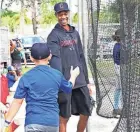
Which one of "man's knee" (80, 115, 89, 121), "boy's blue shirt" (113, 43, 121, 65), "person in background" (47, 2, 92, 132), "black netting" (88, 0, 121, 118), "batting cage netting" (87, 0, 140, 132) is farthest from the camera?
"black netting" (88, 0, 121, 118)

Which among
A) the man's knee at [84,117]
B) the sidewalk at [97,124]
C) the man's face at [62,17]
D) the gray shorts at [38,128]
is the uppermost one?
the man's face at [62,17]

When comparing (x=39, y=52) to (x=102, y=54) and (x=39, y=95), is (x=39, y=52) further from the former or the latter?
(x=102, y=54)

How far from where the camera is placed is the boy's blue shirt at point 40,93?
13.2ft

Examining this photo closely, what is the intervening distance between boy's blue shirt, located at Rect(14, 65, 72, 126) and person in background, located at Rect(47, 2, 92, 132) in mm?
931

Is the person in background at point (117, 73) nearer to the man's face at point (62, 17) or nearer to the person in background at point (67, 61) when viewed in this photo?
the person in background at point (67, 61)

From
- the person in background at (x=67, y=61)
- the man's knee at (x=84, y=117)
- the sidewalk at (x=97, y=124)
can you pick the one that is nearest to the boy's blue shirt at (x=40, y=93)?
the person in background at (x=67, y=61)

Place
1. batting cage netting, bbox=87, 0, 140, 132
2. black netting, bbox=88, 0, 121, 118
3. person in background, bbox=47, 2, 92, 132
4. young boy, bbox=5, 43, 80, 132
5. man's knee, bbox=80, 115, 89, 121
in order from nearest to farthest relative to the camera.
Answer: young boy, bbox=5, 43, 80, 132 < batting cage netting, bbox=87, 0, 140, 132 < person in background, bbox=47, 2, 92, 132 < man's knee, bbox=80, 115, 89, 121 < black netting, bbox=88, 0, 121, 118

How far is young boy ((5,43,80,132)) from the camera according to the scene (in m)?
4.03

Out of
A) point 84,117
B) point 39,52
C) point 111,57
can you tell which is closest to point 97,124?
point 111,57

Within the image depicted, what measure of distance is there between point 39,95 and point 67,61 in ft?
4.49

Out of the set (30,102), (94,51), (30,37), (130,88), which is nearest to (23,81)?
(30,102)

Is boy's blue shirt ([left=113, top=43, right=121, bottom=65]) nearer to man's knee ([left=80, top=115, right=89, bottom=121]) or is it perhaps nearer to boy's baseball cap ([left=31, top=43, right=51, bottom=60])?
man's knee ([left=80, top=115, right=89, bottom=121])

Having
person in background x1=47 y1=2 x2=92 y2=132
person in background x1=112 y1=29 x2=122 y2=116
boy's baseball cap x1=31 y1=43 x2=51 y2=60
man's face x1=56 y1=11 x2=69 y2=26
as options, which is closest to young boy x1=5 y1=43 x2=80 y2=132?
boy's baseball cap x1=31 y1=43 x2=51 y2=60

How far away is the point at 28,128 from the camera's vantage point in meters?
4.13
